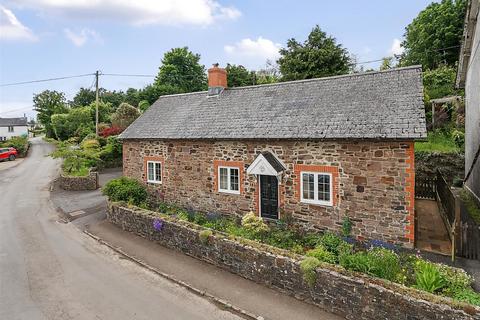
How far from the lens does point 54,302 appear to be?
870 centimetres

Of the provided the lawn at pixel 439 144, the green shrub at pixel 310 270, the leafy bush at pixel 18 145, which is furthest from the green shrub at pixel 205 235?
the leafy bush at pixel 18 145

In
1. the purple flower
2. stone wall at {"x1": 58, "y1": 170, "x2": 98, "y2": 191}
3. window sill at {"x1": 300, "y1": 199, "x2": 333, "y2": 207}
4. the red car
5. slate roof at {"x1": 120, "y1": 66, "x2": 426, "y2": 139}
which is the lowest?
the purple flower

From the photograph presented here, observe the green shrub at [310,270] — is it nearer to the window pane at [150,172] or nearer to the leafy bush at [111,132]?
the window pane at [150,172]

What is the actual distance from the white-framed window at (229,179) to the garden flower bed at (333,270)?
1754 millimetres

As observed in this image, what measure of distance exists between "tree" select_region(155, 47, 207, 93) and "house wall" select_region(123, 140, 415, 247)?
38707 millimetres

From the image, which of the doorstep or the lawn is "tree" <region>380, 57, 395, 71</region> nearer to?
the lawn

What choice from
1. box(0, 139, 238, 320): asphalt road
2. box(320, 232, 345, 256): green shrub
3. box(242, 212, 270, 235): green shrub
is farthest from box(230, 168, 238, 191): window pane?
box(0, 139, 238, 320): asphalt road

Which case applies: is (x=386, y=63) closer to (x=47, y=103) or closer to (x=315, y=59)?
(x=315, y=59)

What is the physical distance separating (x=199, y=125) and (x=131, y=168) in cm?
582

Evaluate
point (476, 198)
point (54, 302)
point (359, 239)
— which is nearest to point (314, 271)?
point (359, 239)

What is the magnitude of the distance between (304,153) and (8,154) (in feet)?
139

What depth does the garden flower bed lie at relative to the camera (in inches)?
266

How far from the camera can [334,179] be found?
11367mm

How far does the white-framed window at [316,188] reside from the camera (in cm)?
1153
